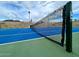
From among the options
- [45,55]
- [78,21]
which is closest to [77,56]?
[45,55]

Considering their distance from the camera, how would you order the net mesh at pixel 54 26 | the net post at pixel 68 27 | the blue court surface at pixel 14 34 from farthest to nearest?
the blue court surface at pixel 14 34 → the net mesh at pixel 54 26 → the net post at pixel 68 27

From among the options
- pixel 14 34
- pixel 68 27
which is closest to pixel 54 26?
pixel 14 34

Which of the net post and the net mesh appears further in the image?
the net mesh

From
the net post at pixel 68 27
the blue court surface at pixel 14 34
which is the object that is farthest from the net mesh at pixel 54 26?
the net post at pixel 68 27

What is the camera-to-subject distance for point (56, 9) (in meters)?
3.46

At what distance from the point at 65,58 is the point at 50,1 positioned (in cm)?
121

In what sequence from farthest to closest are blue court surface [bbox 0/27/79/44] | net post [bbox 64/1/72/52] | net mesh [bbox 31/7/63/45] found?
blue court surface [bbox 0/27/79/44], net mesh [bbox 31/7/63/45], net post [bbox 64/1/72/52]

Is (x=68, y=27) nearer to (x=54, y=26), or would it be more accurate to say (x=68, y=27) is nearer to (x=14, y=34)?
(x=54, y=26)

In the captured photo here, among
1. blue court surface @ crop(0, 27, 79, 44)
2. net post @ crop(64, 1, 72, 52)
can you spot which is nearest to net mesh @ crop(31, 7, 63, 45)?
blue court surface @ crop(0, 27, 79, 44)

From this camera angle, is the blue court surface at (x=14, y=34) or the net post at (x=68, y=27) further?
the blue court surface at (x=14, y=34)

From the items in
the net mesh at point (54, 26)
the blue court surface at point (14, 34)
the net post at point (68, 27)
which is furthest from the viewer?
the blue court surface at point (14, 34)

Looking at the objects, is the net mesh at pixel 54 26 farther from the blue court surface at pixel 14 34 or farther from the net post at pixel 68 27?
the net post at pixel 68 27

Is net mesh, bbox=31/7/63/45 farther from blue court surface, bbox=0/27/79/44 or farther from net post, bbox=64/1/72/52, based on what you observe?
net post, bbox=64/1/72/52

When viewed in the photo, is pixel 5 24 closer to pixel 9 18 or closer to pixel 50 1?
pixel 9 18
